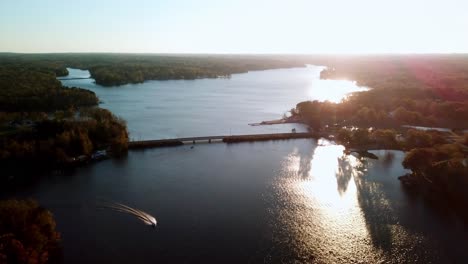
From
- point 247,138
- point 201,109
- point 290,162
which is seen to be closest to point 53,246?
point 290,162

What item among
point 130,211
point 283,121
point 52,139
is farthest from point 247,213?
point 283,121

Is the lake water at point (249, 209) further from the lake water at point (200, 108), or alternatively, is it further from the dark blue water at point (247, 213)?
the lake water at point (200, 108)

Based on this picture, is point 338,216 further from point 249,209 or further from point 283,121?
point 283,121

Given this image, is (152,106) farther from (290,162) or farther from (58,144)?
(290,162)

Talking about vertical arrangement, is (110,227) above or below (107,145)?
below

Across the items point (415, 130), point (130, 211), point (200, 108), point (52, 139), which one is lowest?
point (130, 211)

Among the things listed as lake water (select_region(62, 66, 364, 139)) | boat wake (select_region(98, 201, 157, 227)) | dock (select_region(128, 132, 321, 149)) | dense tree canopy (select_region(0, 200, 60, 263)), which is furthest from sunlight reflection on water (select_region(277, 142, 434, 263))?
lake water (select_region(62, 66, 364, 139))

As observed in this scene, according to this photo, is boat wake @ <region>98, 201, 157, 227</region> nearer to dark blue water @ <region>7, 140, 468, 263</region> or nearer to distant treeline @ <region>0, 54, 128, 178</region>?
dark blue water @ <region>7, 140, 468, 263</region>
